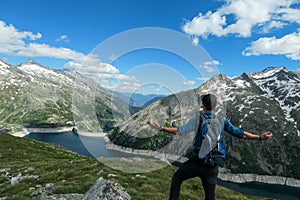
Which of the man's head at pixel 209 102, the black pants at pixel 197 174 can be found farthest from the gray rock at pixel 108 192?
the man's head at pixel 209 102

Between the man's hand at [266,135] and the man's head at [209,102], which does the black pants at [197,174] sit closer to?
the man's head at [209,102]

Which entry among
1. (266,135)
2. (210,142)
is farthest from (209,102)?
(266,135)

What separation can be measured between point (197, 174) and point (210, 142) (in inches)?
54.6

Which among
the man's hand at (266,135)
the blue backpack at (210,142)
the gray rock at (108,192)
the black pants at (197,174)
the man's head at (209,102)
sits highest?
the man's head at (209,102)

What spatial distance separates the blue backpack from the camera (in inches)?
341

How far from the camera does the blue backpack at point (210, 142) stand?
341 inches

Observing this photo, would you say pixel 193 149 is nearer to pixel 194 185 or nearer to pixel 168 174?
pixel 194 185

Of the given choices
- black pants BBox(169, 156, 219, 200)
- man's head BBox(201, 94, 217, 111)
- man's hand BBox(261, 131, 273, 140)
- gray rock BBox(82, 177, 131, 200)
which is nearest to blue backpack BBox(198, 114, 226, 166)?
black pants BBox(169, 156, 219, 200)

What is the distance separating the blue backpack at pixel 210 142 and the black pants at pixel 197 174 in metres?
0.31

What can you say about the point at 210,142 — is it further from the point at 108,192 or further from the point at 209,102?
the point at 108,192

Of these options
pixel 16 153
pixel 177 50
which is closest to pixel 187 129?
pixel 177 50

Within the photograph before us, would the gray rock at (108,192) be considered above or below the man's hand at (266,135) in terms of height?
below

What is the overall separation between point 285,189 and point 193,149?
212m

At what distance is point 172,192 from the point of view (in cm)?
941
